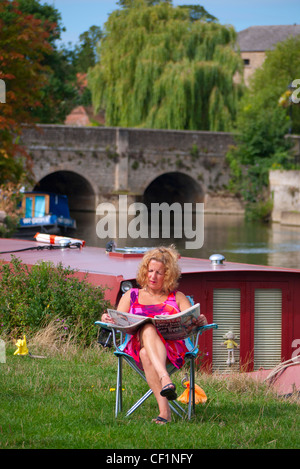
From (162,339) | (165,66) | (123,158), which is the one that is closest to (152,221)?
(123,158)

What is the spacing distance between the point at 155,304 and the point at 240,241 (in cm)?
2069

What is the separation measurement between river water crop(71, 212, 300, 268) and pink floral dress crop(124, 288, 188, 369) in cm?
1575

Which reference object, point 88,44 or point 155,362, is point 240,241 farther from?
point 88,44

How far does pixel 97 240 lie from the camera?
81.9ft

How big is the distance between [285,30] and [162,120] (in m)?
21.7

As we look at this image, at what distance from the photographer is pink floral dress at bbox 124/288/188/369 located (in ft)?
13.8

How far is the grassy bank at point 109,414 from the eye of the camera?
3.63m

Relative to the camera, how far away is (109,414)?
417cm

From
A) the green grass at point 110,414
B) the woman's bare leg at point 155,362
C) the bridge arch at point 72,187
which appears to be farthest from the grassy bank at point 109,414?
the bridge arch at point 72,187

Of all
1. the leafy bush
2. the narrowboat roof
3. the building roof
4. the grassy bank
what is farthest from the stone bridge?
the grassy bank

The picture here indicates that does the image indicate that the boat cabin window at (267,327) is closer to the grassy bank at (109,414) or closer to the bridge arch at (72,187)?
the grassy bank at (109,414)

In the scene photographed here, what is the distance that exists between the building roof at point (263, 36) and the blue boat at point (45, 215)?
2688 centimetres
